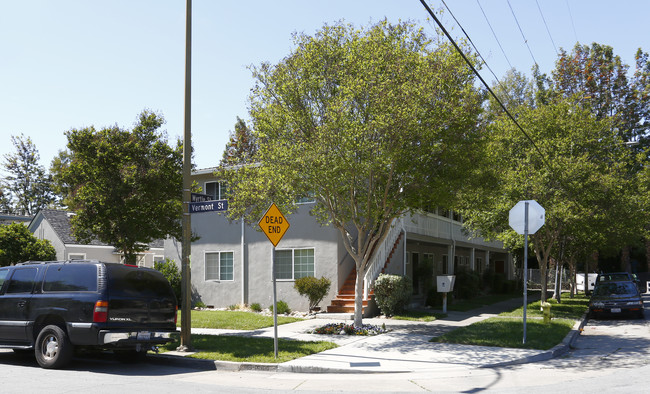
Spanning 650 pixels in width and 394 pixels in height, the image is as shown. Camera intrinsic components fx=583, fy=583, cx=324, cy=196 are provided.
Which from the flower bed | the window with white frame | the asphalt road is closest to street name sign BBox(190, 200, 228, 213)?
the asphalt road

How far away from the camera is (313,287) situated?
19562 mm

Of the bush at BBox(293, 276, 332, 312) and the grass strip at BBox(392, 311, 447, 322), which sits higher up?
the bush at BBox(293, 276, 332, 312)

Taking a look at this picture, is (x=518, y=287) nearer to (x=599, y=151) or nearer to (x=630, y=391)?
(x=599, y=151)

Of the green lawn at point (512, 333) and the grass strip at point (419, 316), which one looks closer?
the green lawn at point (512, 333)

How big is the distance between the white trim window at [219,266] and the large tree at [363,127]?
7.54 metres

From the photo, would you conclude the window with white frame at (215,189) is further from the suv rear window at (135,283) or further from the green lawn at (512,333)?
the suv rear window at (135,283)


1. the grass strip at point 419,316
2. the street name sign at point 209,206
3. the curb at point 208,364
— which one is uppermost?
the street name sign at point 209,206

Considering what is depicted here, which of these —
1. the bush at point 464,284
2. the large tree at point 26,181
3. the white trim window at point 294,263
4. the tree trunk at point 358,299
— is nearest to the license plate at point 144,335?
the tree trunk at point 358,299

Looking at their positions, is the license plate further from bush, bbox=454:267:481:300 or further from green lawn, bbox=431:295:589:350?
bush, bbox=454:267:481:300

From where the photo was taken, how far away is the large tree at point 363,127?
13359mm

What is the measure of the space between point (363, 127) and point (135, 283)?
596cm

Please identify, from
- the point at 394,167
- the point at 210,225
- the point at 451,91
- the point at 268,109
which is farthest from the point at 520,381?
the point at 210,225

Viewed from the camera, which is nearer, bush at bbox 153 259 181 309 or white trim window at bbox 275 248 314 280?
white trim window at bbox 275 248 314 280

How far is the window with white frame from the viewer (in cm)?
2270
